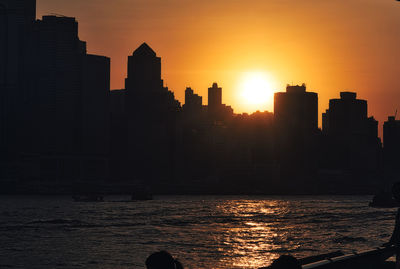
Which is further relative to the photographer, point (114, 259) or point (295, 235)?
point (295, 235)

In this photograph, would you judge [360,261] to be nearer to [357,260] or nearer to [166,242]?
[357,260]

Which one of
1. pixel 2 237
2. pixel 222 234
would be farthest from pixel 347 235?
pixel 2 237

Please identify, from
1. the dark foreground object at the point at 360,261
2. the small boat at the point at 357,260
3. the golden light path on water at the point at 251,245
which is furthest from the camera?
the golden light path on water at the point at 251,245

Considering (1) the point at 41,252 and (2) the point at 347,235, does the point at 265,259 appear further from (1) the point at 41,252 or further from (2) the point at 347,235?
(2) the point at 347,235

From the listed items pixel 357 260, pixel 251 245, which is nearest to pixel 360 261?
pixel 357 260

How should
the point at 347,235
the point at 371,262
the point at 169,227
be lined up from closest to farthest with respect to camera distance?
1. the point at 371,262
2. the point at 347,235
3. the point at 169,227

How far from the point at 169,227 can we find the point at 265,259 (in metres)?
54.3

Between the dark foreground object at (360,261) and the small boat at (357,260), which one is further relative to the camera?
the small boat at (357,260)

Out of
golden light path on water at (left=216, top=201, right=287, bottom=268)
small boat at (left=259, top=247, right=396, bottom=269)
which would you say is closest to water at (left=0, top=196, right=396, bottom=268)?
golden light path on water at (left=216, top=201, right=287, bottom=268)

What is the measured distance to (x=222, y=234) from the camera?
10212 cm

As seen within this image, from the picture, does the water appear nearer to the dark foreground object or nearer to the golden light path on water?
the golden light path on water

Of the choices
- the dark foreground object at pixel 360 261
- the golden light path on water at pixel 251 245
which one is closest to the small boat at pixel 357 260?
the dark foreground object at pixel 360 261

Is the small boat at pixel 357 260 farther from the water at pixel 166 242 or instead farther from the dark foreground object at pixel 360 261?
the water at pixel 166 242

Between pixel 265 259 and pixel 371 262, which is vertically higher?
pixel 371 262
